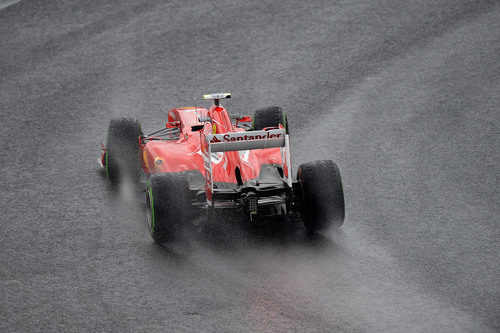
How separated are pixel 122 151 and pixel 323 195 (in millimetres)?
3578

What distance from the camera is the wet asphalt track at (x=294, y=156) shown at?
26.1 ft

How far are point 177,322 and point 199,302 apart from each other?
1.49ft

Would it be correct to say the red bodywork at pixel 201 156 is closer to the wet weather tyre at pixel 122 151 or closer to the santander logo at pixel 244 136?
the wet weather tyre at pixel 122 151

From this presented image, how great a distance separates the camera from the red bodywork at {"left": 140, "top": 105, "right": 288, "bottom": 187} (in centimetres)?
955

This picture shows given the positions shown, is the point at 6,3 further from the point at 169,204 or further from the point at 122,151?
the point at 169,204

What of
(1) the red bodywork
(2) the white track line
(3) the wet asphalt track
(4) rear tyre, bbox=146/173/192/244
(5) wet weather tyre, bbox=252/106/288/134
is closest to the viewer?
(3) the wet asphalt track

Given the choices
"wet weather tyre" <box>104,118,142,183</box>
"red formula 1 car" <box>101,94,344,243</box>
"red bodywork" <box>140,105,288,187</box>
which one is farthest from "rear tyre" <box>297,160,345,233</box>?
"wet weather tyre" <box>104,118,142,183</box>

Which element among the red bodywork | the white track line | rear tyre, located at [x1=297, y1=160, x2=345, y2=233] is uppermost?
the white track line

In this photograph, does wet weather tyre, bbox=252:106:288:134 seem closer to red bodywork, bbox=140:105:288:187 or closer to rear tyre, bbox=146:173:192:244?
red bodywork, bbox=140:105:288:187

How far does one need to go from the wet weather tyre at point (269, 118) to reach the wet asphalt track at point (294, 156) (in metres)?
0.78

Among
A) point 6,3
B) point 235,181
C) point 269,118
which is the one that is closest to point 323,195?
point 235,181

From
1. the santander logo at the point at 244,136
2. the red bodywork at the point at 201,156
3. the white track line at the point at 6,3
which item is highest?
the white track line at the point at 6,3

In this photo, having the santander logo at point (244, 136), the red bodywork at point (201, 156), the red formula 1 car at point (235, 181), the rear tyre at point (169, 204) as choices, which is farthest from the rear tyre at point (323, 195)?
the rear tyre at point (169, 204)

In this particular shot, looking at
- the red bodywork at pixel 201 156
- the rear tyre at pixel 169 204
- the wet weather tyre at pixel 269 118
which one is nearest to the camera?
the rear tyre at pixel 169 204
